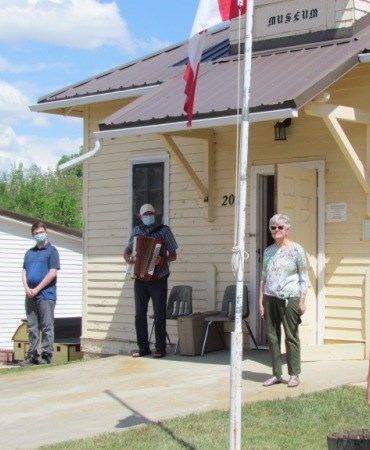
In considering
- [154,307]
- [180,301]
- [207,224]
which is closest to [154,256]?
[154,307]

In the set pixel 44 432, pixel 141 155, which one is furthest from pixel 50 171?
pixel 44 432

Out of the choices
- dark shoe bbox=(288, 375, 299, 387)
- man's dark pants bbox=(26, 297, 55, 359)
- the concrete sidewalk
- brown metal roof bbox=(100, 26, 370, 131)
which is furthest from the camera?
man's dark pants bbox=(26, 297, 55, 359)

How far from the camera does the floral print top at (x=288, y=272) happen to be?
9.46 meters

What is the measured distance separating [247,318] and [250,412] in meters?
4.08

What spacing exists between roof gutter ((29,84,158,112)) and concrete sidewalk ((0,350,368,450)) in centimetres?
373

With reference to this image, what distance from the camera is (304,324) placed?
36.7 feet

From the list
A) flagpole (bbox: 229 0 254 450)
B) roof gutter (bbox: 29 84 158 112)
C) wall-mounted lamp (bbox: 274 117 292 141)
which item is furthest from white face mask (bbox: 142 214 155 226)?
flagpole (bbox: 229 0 254 450)

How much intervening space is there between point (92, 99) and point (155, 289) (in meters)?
3.36

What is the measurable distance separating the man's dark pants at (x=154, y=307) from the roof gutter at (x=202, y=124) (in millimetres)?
1941

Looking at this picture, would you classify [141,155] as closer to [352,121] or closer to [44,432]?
[352,121]

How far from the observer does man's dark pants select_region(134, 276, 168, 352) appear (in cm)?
1205

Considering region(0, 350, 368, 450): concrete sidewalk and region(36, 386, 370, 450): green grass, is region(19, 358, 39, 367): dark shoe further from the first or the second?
region(36, 386, 370, 450): green grass

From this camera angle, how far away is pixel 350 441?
5.60 m

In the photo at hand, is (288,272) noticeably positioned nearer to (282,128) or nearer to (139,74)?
(282,128)
